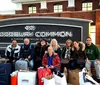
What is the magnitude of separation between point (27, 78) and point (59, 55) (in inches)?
60.0

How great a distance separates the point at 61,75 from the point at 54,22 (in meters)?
4.60

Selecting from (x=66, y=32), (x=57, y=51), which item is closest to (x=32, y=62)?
(x=57, y=51)

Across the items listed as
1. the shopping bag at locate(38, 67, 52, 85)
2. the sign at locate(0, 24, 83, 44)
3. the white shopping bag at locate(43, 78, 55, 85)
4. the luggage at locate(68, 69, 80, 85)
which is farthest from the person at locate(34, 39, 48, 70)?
the sign at locate(0, 24, 83, 44)

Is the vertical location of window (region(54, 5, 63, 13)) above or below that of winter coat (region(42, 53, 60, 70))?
above

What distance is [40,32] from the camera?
1121cm

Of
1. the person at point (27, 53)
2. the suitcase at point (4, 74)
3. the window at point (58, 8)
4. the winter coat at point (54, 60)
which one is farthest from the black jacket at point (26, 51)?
the window at point (58, 8)

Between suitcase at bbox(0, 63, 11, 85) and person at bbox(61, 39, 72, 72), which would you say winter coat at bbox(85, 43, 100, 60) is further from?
suitcase at bbox(0, 63, 11, 85)

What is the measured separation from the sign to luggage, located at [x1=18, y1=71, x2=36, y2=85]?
422 centimetres

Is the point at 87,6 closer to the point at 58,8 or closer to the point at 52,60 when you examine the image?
the point at 58,8

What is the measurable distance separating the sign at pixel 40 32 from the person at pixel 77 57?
3008 mm

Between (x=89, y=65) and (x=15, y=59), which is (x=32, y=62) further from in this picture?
(x=89, y=65)

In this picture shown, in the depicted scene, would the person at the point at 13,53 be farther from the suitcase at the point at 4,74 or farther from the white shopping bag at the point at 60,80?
the white shopping bag at the point at 60,80

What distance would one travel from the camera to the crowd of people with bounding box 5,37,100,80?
7.29 m

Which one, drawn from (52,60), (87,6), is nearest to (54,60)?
(52,60)
